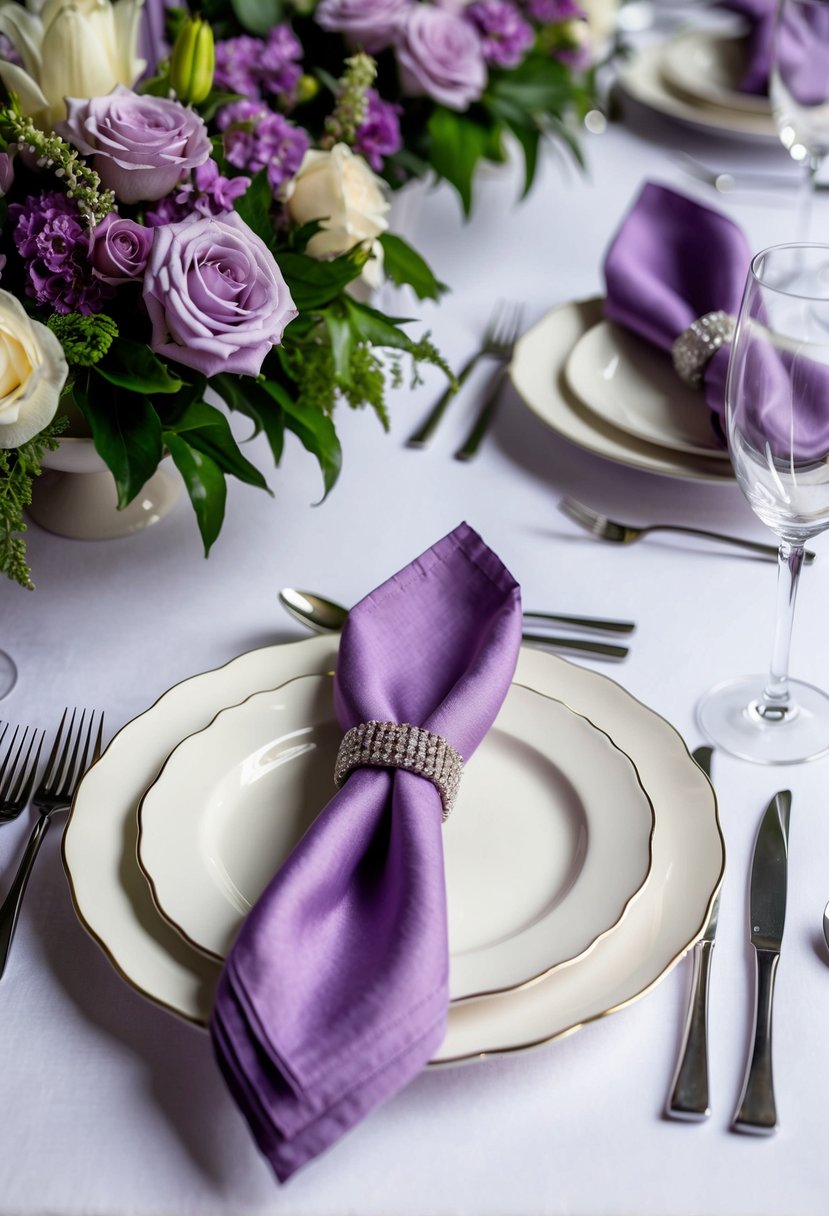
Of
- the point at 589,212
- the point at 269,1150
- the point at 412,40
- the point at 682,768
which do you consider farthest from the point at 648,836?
the point at 589,212

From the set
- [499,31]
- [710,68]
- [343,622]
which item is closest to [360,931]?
[343,622]

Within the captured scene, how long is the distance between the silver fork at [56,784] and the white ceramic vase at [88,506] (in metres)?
0.21

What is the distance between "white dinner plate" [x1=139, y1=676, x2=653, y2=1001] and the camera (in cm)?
61

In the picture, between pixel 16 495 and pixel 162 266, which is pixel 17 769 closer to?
→ pixel 16 495

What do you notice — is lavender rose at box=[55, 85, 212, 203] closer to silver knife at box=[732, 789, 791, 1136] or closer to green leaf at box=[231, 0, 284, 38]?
green leaf at box=[231, 0, 284, 38]

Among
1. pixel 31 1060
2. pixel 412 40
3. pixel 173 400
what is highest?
pixel 412 40

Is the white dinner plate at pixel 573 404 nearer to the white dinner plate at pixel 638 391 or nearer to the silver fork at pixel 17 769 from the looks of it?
the white dinner plate at pixel 638 391

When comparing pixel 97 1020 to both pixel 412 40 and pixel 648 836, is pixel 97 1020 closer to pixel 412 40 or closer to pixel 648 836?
pixel 648 836

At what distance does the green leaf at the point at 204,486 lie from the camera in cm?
86

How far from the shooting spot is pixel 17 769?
0.76m

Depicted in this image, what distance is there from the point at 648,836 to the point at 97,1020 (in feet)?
0.99

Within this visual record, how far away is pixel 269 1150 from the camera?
0.51 metres

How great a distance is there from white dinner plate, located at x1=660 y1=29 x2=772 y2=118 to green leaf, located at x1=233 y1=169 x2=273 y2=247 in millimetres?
1028

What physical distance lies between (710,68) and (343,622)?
130 cm
